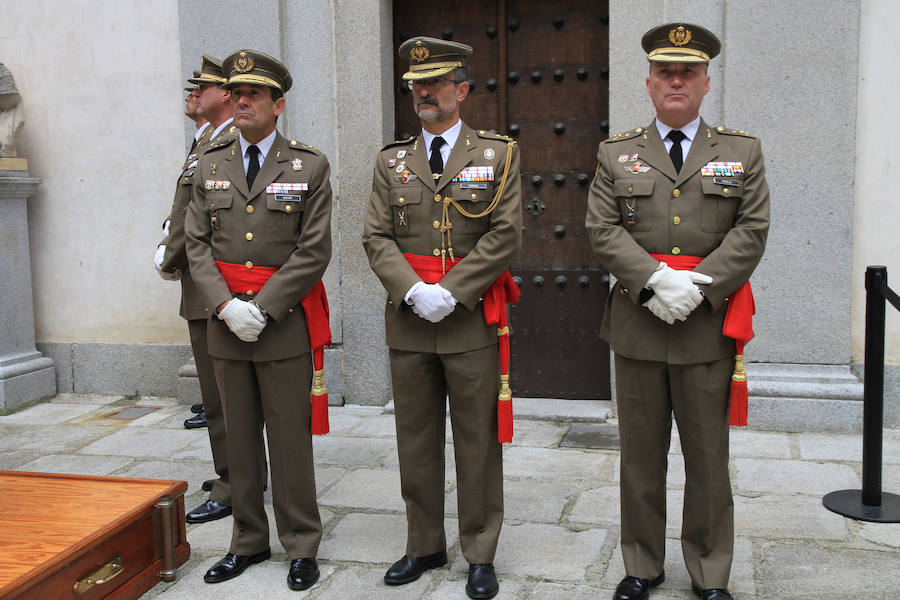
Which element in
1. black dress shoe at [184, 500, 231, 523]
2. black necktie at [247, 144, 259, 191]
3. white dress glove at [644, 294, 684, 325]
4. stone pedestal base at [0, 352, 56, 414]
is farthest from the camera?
stone pedestal base at [0, 352, 56, 414]

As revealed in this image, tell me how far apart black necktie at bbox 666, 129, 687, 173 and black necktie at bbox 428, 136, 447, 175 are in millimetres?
856

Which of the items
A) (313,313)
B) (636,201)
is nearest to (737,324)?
(636,201)

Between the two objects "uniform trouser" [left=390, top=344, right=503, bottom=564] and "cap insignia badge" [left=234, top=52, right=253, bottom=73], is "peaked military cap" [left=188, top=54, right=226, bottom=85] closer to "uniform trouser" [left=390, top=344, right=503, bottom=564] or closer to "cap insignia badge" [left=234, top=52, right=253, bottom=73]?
"cap insignia badge" [left=234, top=52, right=253, bottom=73]

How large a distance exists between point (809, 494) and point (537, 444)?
1.56m

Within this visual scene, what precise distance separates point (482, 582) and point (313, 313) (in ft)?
4.10

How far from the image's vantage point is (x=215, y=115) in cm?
463

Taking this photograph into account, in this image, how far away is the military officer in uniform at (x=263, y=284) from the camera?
138 inches

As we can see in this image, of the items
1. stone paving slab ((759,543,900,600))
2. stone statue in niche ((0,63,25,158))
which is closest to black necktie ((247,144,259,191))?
stone paving slab ((759,543,900,600))

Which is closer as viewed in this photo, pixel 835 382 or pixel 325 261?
pixel 325 261

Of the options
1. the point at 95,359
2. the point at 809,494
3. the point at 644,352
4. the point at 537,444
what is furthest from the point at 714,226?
the point at 95,359

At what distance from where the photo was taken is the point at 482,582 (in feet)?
11.0

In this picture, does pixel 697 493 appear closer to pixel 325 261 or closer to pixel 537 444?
pixel 325 261

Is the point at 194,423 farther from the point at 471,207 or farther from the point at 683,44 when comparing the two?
the point at 683,44

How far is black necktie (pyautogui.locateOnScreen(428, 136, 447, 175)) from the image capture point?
346 cm
